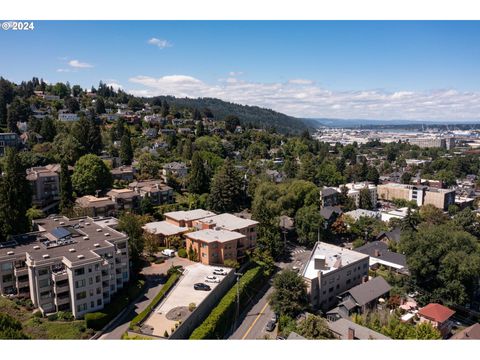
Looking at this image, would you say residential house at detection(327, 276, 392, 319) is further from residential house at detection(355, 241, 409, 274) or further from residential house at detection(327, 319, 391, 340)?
residential house at detection(355, 241, 409, 274)

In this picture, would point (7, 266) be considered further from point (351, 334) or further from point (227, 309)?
point (351, 334)

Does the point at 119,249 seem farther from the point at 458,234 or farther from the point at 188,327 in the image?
the point at 458,234

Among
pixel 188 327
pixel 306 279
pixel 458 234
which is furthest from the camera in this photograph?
pixel 458 234

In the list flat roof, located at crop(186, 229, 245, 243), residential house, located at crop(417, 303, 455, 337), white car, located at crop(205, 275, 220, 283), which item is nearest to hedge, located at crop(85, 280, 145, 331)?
white car, located at crop(205, 275, 220, 283)

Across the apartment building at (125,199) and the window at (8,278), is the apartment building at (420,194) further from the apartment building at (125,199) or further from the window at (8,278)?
the window at (8,278)

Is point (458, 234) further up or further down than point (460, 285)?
further up

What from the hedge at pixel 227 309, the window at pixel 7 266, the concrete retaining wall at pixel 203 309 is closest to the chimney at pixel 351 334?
the hedge at pixel 227 309

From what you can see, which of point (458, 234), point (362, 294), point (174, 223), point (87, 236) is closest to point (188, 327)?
point (87, 236)
